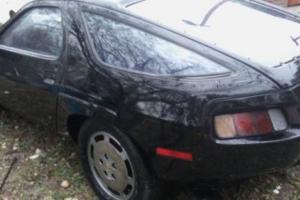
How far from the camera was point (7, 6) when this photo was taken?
8.98 meters

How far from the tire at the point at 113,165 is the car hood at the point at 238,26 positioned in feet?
2.74

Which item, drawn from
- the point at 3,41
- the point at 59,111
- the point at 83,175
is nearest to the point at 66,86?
the point at 59,111

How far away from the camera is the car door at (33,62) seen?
12.1ft

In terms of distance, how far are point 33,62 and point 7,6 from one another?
559cm

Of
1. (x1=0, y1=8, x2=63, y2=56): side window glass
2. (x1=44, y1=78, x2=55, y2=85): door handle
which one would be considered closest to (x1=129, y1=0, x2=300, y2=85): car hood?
(x1=0, y1=8, x2=63, y2=56): side window glass

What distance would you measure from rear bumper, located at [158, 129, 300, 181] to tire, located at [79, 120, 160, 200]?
30 centimetres

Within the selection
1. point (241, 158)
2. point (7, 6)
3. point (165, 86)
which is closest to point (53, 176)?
point (165, 86)

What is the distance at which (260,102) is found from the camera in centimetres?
274

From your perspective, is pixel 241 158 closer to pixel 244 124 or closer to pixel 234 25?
pixel 244 124

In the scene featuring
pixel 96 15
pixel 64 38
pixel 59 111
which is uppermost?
pixel 96 15

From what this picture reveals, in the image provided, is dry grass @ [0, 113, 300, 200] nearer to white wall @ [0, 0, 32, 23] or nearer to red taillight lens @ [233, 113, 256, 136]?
red taillight lens @ [233, 113, 256, 136]

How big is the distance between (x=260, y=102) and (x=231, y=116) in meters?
0.18

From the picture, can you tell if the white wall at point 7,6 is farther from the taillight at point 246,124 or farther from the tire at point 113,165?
the taillight at point 246,124

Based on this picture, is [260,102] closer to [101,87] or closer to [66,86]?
[101,87]
